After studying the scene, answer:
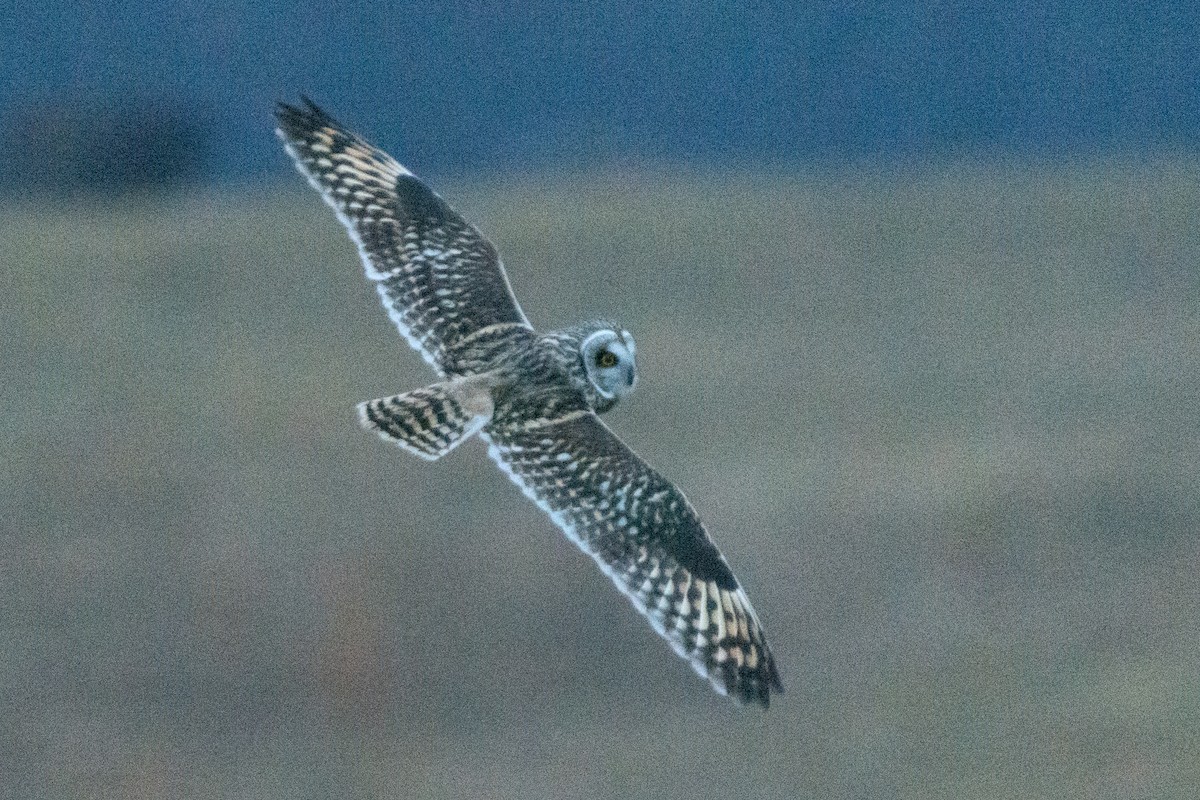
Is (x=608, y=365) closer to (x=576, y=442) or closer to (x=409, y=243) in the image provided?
(x=576, y=442)

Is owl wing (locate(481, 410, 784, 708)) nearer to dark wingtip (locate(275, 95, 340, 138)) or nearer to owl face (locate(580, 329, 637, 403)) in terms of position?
owl face (locate(580, 329, 637, 403))

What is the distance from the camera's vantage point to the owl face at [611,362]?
265 cm

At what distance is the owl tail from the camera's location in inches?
101

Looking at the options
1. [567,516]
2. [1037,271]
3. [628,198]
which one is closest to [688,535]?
[567,516]

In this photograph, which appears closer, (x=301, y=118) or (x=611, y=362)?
(x=611, y=362)

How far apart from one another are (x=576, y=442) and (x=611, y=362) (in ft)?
0.54

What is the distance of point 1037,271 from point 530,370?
16.7ft

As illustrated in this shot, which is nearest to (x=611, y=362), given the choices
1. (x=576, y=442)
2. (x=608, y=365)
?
(x=608, y=365)

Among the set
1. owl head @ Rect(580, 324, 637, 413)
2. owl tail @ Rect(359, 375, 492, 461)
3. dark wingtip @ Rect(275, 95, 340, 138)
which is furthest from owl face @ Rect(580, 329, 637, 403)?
dark wingtip @ Rect(275, 95, 340, 138)

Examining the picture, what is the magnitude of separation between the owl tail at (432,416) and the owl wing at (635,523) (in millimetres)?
68

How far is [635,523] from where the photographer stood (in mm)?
2773

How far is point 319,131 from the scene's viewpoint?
3.37m

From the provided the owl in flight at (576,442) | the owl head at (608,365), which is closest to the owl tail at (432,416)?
the owl in flight at (576,442)

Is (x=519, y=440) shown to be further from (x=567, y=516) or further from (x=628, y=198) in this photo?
(x=628, y=198)
